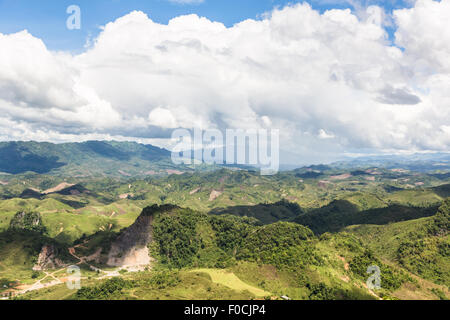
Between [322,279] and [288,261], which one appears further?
[288,261]

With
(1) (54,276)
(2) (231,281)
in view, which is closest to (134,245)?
(1) (54,276)

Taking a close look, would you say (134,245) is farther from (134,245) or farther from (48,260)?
(48,260)

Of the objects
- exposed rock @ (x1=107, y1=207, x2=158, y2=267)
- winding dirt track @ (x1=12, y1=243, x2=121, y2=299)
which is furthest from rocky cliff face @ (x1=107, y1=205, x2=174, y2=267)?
winding dirt track @ (x1=12, y1=243, x2=121, y2=299)

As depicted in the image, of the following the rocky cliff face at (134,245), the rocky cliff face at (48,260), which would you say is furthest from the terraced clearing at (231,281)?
the rocky cliff face at (48,260)
